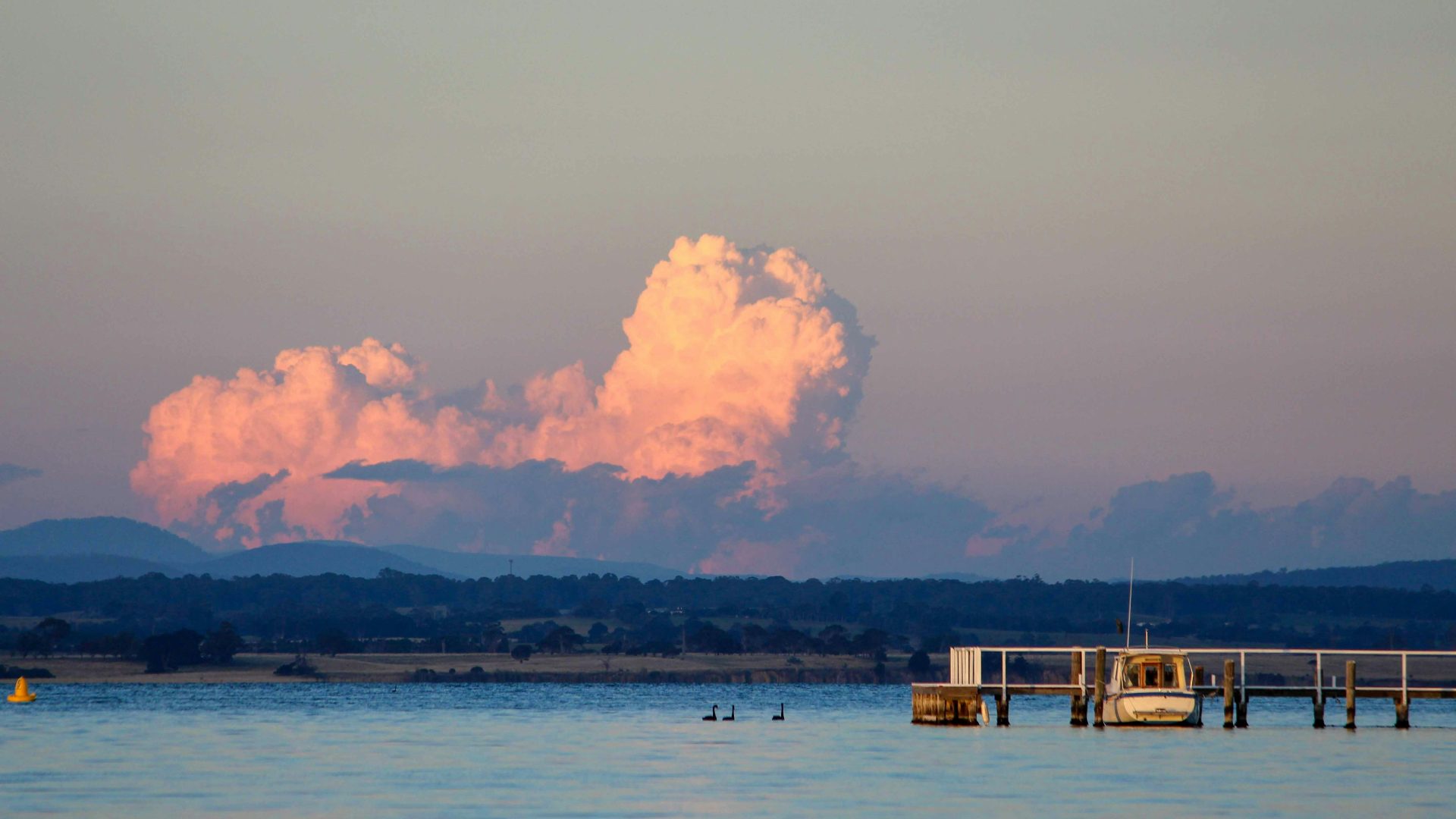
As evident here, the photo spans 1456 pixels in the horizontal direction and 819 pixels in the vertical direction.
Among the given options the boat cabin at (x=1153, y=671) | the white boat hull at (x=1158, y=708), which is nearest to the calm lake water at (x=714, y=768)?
the white boat hull at (x=1158, y=708)

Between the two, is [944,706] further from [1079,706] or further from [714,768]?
[714,768]

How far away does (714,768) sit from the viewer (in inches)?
3583

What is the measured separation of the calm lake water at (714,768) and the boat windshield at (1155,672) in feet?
8.36

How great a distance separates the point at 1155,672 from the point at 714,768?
23.6 meters

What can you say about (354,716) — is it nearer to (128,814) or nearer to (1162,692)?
(1162,692)

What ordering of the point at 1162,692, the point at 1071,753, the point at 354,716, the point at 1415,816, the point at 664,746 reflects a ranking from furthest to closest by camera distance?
the point at 354,716, the point at 664,746, the point at 1162,692, the point at 1071,753, the point at 1415,816

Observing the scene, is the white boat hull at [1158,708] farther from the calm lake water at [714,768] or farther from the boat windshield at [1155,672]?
the calm lake water at [714,768]

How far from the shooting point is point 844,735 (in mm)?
119688

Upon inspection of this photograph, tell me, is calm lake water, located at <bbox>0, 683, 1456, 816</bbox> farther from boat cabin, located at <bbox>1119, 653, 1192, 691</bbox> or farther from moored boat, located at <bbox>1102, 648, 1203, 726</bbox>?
boat cabin, located at <bbox>1119, 653, 1192, 691</bbox>

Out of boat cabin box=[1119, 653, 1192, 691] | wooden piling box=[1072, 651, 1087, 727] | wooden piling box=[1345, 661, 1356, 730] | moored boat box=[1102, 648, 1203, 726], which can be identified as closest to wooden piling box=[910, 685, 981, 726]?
wooden piling box=[1072, 651, 1087, 727]

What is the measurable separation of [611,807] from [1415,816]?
2619 cm

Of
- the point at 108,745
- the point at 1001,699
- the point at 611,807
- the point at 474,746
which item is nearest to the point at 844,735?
the point at 1001,699

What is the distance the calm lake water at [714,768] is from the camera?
72625 mm

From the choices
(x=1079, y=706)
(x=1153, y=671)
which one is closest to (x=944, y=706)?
(x=1079, y=706)
